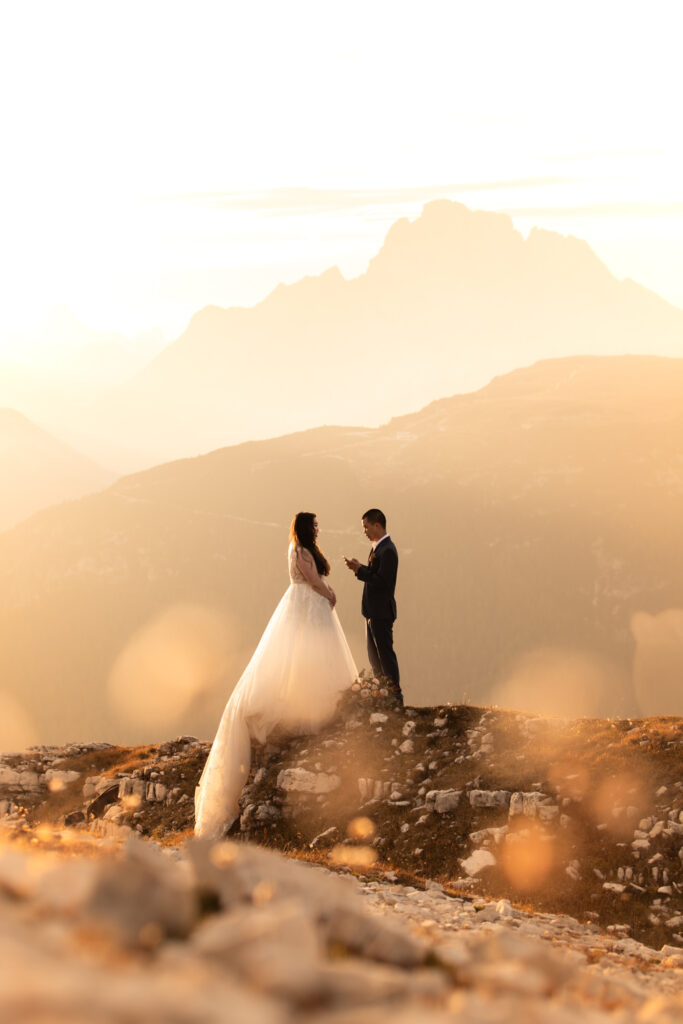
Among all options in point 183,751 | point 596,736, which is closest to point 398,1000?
point 596,736

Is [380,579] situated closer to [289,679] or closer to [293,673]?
[293,673]

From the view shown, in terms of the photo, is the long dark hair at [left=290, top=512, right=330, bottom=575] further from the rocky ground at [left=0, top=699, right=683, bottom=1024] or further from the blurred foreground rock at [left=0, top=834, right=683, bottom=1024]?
the blurred foreground rock at [left=0, top=834, right=683, bottom=1024]

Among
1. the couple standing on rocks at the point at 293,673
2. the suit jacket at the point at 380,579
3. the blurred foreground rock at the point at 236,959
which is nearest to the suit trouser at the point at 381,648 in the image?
the suit jacket at the point at 380,579

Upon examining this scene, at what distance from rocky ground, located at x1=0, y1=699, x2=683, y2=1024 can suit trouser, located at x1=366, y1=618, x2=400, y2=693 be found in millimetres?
1160

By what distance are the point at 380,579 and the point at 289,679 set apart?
331 cm

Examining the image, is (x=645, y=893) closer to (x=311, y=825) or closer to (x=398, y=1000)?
(x=311, y=825)

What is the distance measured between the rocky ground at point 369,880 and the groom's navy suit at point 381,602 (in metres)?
1.35

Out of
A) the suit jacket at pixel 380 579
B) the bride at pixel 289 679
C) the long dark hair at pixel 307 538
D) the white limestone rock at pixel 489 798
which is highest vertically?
the long dark hair at pixel 307 538

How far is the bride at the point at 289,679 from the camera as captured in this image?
19.8 m

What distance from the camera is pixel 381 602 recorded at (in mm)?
21484

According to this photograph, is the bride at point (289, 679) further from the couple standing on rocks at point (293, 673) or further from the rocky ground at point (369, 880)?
the rocky ground at point (369, 880)

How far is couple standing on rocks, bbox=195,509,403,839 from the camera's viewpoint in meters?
19.8

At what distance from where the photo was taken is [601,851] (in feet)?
52.5

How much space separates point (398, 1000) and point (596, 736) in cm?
1571
